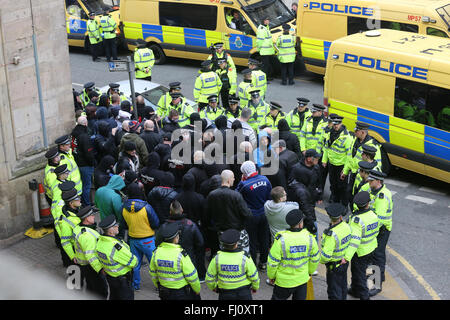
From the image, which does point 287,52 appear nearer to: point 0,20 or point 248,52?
point 248,52

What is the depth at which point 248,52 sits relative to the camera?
17.9 metres

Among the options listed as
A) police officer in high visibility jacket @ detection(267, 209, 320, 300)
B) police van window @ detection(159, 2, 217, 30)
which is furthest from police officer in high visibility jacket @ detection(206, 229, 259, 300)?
police van window @ detection(159, 2, 217, 30)

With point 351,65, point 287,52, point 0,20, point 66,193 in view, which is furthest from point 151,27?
point 66,193

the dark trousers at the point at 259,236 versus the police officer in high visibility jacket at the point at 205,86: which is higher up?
the police officer in high visibility jacket at the point at 205,86

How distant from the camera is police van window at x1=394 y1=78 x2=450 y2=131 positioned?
10.8m

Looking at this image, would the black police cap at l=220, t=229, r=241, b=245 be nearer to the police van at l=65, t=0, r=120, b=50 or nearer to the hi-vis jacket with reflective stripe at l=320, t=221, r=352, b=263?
the hi-vis jacket with reflective stripe at l=320, t=221, r=352, b=263

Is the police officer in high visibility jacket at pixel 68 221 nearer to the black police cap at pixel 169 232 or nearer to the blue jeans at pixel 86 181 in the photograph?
the black police cap at pixel 169 232

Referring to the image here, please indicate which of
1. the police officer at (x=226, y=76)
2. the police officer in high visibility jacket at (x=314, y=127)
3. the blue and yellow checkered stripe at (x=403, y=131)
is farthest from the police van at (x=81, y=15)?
the police officer in high visibility jacket at (x=314, y=127)

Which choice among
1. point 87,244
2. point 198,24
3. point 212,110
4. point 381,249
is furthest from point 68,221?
point 198,24

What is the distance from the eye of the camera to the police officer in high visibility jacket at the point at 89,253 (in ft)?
23.6

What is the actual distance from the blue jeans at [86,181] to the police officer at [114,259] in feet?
11.9

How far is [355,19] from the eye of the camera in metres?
16.0

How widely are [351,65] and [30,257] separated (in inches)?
269

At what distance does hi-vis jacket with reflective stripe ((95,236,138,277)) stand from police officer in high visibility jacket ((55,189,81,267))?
0.78 m
